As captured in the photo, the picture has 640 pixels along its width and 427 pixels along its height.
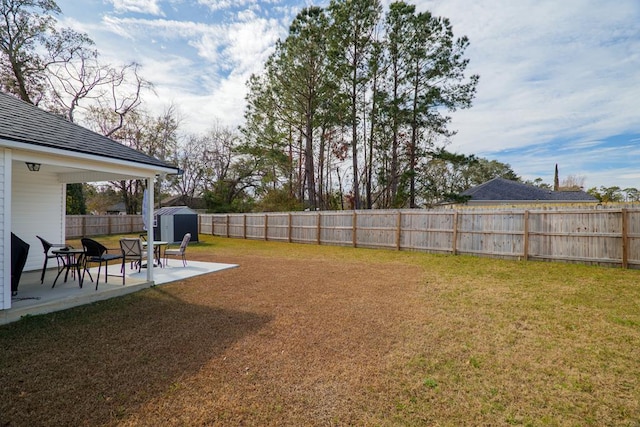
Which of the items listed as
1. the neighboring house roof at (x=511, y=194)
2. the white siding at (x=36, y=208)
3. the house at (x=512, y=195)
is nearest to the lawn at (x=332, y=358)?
the white siding at (x=36, y=208)

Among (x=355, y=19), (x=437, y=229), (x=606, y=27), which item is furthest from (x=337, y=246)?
(x=355, y=19)

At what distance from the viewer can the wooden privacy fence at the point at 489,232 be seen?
8.02 meters

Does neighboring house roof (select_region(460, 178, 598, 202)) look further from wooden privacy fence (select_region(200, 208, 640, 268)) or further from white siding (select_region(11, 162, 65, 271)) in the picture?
white siding (select_region(11, 162, 65, 271))

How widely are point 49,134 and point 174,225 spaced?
41.5 ft

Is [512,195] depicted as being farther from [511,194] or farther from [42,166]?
[42,166]

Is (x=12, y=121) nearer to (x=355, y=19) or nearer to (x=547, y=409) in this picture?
(x=547, y=409)

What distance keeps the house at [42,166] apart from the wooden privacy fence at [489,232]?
8807 mm

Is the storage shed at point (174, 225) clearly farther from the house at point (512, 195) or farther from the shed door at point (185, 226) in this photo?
the house at point (512, 195)

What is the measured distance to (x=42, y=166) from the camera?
656cm

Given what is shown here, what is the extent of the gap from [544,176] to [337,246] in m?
42.0

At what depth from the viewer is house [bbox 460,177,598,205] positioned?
76.2ft

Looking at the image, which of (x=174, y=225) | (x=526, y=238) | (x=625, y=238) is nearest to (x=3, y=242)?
(x=526, y=238)

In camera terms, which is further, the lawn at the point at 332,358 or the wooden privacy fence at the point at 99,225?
the wooden privacy fence at the point at 99,225

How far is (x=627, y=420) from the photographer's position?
232 centimetres
